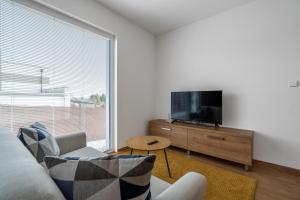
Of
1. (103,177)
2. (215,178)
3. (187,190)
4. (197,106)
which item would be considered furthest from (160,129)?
(103,177)

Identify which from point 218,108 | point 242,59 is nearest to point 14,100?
point 218,108

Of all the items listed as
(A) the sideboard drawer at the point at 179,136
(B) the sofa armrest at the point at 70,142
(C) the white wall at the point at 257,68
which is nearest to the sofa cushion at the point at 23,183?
(B) the sofa armrest at the point at 70,142

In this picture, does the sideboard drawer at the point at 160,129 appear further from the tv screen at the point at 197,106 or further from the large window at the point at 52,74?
the large window at the point at 52,74

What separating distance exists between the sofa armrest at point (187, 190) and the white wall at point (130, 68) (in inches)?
87.1

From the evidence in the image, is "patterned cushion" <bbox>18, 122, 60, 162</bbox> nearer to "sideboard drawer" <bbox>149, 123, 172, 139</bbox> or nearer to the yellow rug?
the yellow rug

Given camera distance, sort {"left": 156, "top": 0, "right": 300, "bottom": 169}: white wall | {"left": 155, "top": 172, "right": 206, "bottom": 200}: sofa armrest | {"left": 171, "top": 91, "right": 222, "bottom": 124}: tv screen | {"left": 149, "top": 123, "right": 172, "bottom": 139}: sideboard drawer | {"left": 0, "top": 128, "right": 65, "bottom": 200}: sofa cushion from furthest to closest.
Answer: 1. {"left": 149, "top": 123, "right": 172, "bottom": 139}: sideboard drawer
2. {"left": 171, "top": 91, "right": 222, "bottom": 124}: tv screen
3. {"left": 156, "top": 0, "right": 300, "bottom": 169}: white wall
4. {"left": 155, "top": 172, "right": 206, "bottom": 200}: sofa armrest
5. {"left": 0, "top": 128, "right": 65, "bottom": 200}: sofa cushion

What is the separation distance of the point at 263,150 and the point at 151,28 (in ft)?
10.3

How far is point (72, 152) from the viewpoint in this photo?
1.74m

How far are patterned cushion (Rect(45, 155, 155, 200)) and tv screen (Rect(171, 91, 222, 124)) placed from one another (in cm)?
231

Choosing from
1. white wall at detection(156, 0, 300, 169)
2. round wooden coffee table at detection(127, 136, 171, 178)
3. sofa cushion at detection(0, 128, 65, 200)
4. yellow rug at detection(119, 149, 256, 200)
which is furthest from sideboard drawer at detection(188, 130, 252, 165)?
sofa cushion at detection(0, 128, 65, 200)

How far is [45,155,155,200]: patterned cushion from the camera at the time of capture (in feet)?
1.99

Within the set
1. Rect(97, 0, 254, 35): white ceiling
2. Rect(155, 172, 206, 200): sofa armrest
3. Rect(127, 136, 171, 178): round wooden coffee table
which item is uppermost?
Rect(97, 0, 254, 35): white ceiling

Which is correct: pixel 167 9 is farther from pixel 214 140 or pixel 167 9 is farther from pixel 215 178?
pixel 215 178

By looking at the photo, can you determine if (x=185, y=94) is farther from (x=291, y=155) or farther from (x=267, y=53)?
(x=291, y=155)
